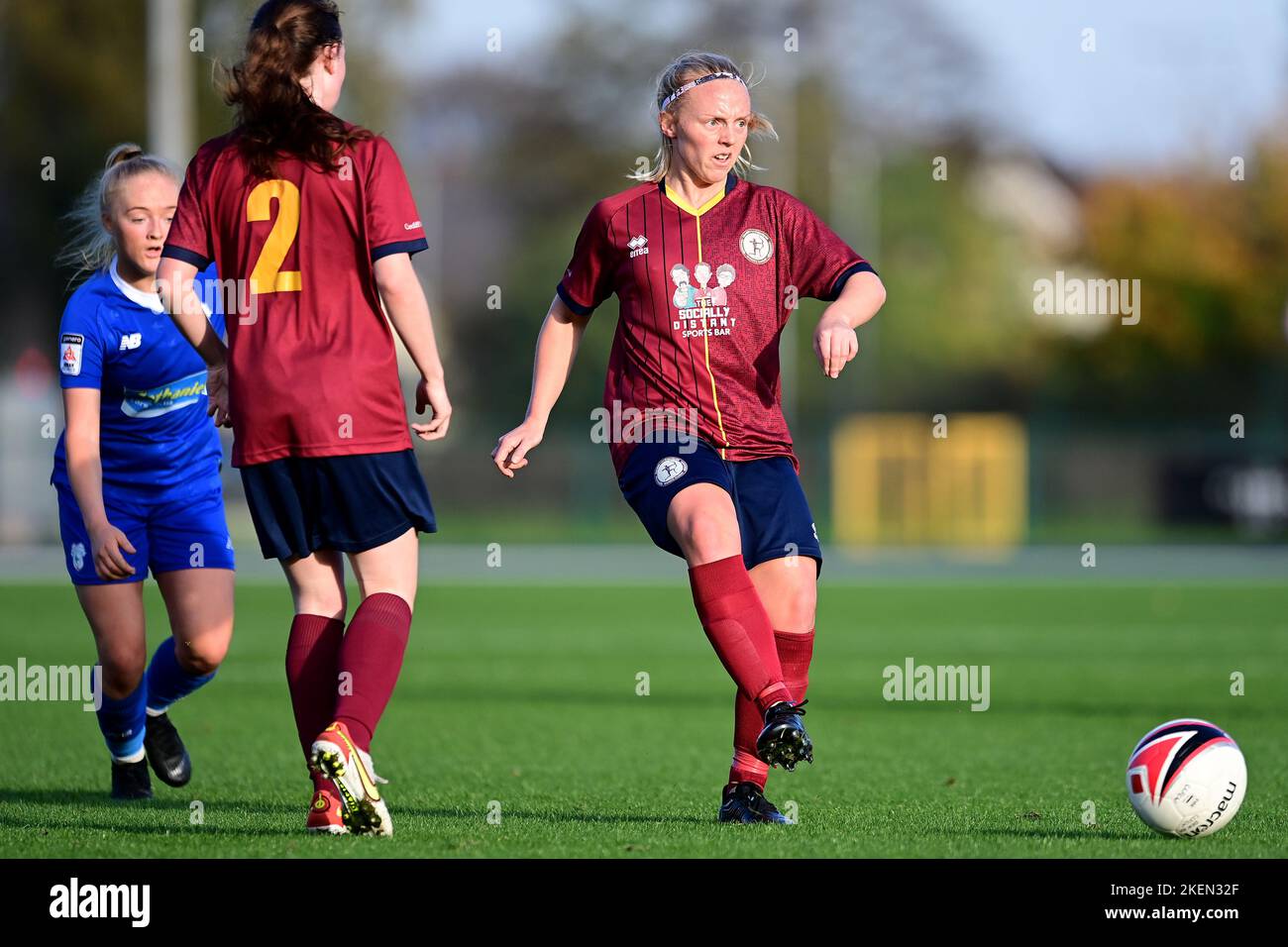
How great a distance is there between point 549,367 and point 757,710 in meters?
1.34

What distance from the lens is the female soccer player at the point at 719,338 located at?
5.75 m

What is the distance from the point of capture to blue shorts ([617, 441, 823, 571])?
18.5ft

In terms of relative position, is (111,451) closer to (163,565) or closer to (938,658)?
(163,565)

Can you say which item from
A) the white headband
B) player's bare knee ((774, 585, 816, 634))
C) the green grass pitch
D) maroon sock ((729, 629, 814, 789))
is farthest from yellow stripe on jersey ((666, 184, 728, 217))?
the green grass pitch

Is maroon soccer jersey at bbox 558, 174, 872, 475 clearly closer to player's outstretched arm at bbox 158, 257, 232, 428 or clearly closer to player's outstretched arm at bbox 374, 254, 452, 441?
player's outstretched arm at bbox 374, 254, 452, 441

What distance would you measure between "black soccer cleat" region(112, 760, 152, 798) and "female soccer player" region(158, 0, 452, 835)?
1.68 meters

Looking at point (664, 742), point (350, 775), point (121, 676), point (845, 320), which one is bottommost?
point (664, 742)

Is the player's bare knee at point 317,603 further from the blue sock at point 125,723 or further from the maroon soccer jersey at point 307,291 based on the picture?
the blue sock at point 125,723

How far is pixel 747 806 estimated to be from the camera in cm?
575

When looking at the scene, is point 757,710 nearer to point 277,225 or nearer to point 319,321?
point 319,321

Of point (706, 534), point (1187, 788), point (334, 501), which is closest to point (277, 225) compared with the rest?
point (334, 501)

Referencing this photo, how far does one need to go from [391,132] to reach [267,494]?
120 feet

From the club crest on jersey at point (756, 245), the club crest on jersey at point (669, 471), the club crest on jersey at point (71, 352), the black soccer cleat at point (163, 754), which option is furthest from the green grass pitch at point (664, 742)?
the club crest on jersey at point (756, 245)
